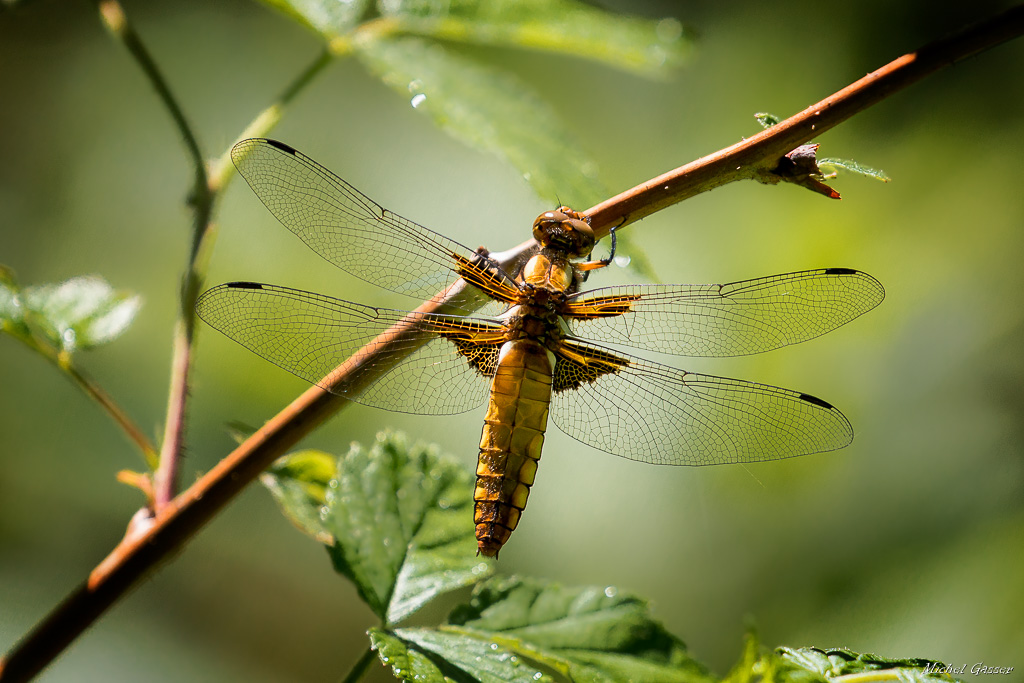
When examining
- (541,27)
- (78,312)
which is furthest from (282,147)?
(541,27)

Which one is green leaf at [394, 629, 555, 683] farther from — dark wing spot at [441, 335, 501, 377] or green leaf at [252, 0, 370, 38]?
green leaf at [252, 0, 370, 38]

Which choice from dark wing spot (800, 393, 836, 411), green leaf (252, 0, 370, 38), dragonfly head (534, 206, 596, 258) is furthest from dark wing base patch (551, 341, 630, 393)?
green leaf (252, 0, 370, 38)

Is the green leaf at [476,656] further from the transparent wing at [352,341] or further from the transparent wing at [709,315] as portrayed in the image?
the transparent wing at [709,315]

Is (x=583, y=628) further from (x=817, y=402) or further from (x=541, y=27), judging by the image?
(x=541, y=27)

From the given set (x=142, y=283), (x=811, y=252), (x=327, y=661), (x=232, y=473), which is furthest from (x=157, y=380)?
(x=811, y=252)

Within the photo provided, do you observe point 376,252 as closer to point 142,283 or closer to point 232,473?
point 232,473

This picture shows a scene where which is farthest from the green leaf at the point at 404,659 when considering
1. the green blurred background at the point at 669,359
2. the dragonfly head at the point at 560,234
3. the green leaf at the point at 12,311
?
the green blurred background at the point at 669,359
